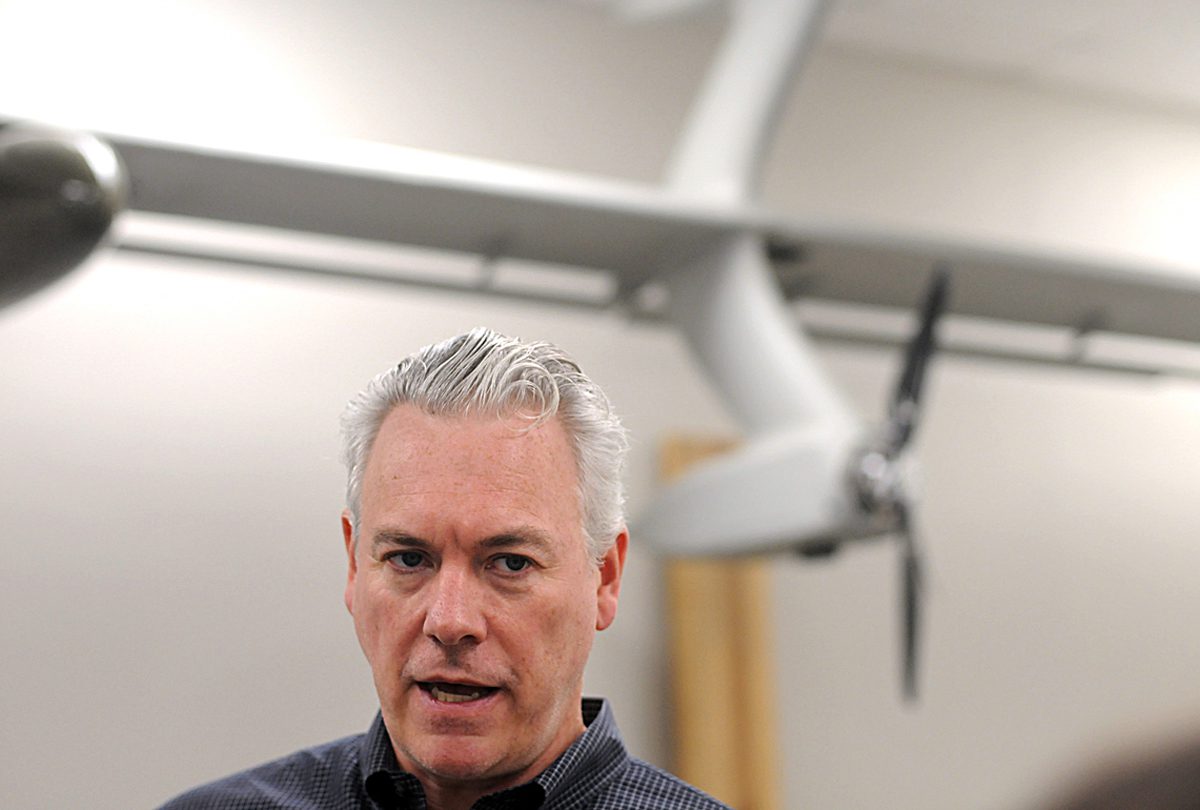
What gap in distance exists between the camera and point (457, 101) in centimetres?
758

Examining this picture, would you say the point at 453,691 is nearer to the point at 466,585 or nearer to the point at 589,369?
the point at 466,585

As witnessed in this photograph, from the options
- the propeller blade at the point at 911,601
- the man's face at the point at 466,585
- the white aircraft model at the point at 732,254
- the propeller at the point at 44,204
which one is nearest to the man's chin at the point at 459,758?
the man's face at the point at 466,585

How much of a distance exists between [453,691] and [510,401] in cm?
30

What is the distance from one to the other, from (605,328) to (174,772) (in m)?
3.07

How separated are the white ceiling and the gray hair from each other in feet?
22.6

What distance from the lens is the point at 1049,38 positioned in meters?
8.45

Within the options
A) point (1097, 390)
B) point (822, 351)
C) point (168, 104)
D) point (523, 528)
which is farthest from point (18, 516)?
point (1097, 390)

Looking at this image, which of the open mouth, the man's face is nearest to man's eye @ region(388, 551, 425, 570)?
the man's face

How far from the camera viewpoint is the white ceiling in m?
8.05

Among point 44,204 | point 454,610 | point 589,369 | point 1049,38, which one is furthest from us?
point 1049,38

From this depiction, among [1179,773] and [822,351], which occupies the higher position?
[822,351]

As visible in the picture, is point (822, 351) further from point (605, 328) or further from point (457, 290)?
point (457, 290)

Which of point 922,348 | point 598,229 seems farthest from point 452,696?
point 922,348

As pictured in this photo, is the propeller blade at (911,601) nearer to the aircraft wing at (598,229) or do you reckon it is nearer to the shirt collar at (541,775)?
the aircraft wing at (598,229)
